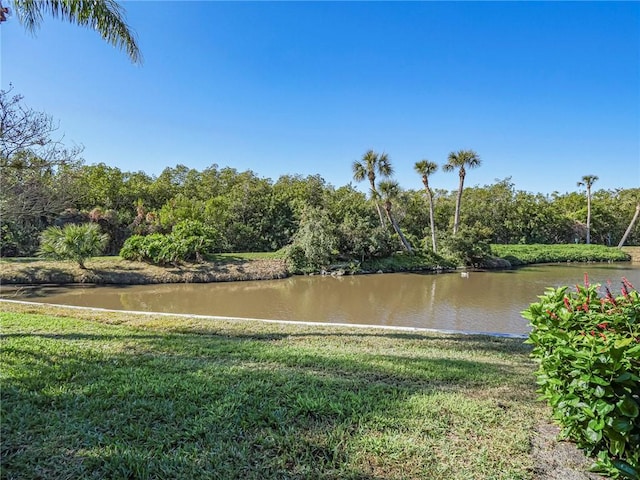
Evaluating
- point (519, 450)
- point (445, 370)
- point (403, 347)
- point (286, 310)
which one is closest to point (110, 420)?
point (519, 450)

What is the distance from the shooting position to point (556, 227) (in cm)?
3725

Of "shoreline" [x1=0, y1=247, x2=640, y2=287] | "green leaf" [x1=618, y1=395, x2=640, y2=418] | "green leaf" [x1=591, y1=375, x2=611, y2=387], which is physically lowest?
"shoreline" [x1=0, y1=247, x2=640, y2=287]

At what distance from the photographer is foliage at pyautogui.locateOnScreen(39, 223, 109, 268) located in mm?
15117

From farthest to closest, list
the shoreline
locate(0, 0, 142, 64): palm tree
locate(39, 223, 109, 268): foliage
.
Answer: the shoreline
locate(39, 223, 109, 268): foliage
locate(0, 0, 142, 64): palm tree

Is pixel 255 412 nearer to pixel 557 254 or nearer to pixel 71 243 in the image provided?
pixel 71 243

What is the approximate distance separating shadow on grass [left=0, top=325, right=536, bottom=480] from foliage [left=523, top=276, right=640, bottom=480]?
59cm

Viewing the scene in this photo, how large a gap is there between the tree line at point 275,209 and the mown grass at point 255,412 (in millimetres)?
5569

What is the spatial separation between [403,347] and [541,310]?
279cm

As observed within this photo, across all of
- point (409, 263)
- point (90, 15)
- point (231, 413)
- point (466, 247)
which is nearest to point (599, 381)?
point (231, 413)

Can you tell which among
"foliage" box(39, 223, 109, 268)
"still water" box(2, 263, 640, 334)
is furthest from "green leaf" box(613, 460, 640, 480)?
"foliage" box(39, 223, 109, 268)

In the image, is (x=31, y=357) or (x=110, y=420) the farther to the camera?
(x=31, y=357)

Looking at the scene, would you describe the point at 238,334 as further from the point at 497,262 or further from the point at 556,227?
the point at 556,227

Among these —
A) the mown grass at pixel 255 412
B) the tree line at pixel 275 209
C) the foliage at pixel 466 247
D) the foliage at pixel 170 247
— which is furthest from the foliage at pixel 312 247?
the mown grass at pixel 255 412

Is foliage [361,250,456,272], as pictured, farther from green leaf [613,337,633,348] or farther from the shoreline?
green leaf [613,337,633,348]
